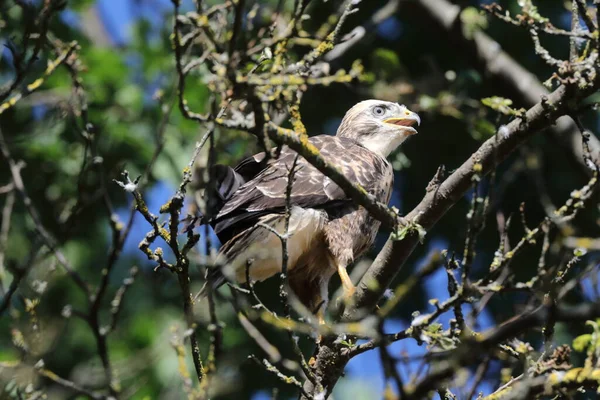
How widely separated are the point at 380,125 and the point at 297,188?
1413 mm

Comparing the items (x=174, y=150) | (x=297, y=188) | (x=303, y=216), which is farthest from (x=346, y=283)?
(x=174, y=150)

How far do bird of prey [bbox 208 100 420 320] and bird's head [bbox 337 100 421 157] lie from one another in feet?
1.56

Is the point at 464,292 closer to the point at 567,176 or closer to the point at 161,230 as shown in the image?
the point at 161,230

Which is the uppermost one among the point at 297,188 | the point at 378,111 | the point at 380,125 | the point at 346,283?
the point at 378,111

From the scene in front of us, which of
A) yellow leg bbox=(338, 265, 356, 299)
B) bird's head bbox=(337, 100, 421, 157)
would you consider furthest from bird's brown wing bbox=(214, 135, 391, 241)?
bird's head bbox=(337, 100, 421, 157)

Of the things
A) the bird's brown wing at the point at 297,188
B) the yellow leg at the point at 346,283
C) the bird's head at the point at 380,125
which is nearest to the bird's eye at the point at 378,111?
the bird's head at the point at 380,125

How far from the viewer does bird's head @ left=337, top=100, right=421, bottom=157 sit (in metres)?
6.29

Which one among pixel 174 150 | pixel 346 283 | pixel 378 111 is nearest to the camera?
pixel 346 283

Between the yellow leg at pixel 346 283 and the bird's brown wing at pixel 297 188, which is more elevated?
the bird's brown wing at pixel 297 188

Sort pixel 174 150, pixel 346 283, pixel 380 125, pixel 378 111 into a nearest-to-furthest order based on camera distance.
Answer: pixel 346 283, pixel 380 125, pixel 378 111, pixel 174 150

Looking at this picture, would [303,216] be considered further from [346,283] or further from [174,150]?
[174,150]

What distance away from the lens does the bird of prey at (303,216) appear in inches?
197

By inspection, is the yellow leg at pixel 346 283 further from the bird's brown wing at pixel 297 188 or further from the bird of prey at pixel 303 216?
the bird's brown wing at pixel 297 188

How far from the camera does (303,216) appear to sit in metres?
5.14
